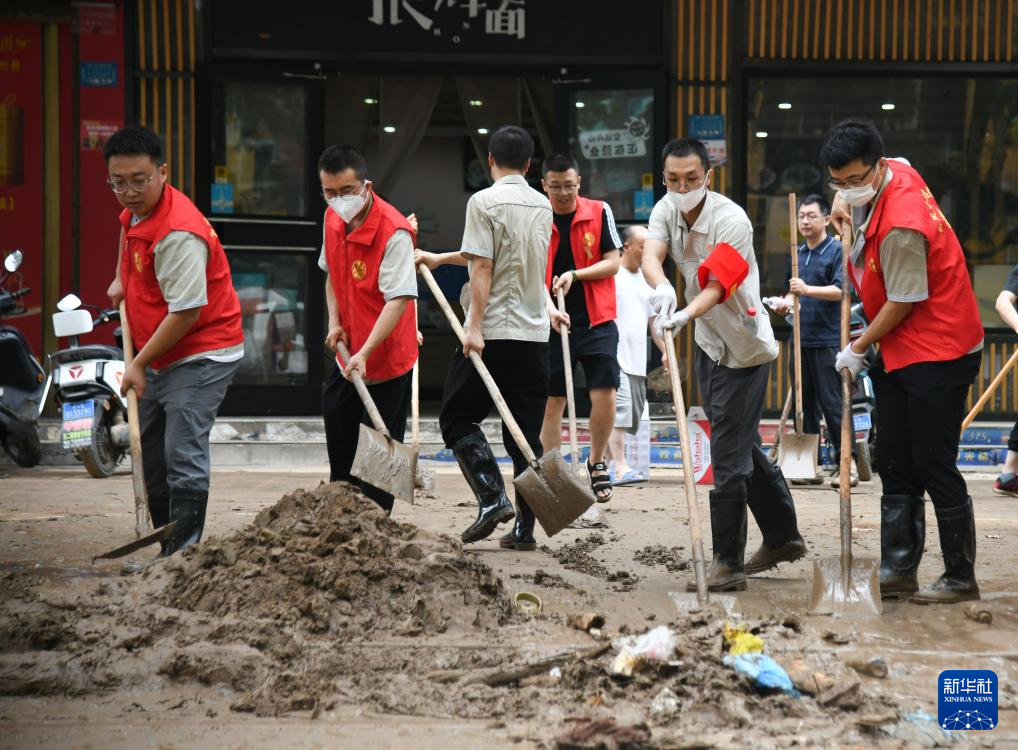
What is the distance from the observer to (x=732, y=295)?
5316 mm

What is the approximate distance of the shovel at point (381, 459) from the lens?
5.68 metres

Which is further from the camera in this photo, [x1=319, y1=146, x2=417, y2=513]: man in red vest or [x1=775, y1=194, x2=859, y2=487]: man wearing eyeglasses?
[x1=775, y1=194, x2=859, y2=487]: man wearing eyeglasses

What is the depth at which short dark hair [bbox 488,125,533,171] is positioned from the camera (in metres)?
6.23

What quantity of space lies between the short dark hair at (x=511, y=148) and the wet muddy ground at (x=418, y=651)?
6.06 ft

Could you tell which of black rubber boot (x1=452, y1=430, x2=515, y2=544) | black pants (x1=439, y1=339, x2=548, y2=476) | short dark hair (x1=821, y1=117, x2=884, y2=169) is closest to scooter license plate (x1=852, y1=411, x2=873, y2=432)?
black pants (x1=439, y1=339, x2=548, y2=476)

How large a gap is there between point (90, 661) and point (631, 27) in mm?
8074

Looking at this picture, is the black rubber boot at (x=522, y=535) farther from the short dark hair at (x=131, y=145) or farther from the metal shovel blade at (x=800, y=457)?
the metal shovel blade at (x=800, y=457)

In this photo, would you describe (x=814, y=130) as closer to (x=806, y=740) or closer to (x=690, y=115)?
(x=690, y=115)

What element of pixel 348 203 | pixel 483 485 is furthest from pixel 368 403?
pixel 348 203

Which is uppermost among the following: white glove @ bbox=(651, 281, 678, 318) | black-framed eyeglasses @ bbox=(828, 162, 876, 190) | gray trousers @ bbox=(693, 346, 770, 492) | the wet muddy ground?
black-framed eyeglasses @ bbox=(828, 162, 876, 190)

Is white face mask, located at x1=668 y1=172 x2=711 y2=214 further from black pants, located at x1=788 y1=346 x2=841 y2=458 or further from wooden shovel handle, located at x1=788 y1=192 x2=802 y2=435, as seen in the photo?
black pants, located at x1=788 y1=346 x2=841 y2=458

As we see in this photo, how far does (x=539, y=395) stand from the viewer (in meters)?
6.34

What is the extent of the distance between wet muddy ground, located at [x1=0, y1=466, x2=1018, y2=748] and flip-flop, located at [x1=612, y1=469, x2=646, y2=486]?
9.42ft

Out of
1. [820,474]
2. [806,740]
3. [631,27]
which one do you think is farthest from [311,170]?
[806,740]
